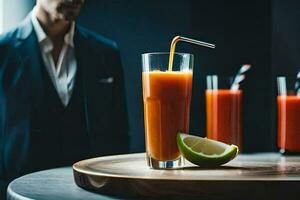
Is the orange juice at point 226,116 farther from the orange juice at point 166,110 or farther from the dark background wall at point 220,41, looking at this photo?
the orange juice at point 166,110

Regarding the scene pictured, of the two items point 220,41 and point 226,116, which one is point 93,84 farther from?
point 220,41

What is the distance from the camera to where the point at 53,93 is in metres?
2.00

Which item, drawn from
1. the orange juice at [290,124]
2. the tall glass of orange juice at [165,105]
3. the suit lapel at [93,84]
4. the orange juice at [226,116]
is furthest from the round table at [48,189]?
the orange juice at [290,124]

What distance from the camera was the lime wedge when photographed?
142 centimetres

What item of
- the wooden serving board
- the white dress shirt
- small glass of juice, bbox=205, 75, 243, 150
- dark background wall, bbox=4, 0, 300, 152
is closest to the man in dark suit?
the white dress shirt

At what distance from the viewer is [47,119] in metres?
2.00

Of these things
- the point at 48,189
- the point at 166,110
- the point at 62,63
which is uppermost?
the point at 62,63

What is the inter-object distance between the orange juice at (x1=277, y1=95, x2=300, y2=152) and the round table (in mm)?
868

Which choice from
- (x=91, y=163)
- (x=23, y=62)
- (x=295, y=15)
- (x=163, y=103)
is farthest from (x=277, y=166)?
(x=295, y=15)

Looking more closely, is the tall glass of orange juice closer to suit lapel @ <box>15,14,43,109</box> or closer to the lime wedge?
the lime wedge

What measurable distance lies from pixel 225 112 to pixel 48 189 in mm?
964

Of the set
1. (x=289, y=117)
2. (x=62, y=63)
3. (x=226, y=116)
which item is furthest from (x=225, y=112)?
(x=62, y=63)

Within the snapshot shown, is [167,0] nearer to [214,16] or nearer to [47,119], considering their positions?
[214,16]

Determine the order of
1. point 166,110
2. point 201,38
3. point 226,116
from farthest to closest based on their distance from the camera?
point 201,38, point 226,116, point 166,110
